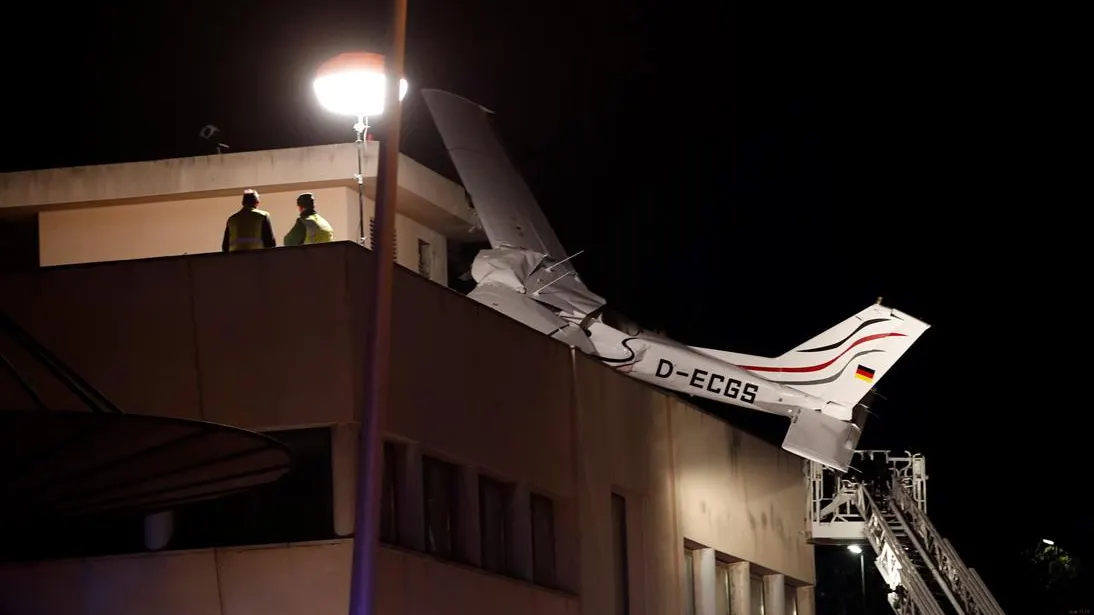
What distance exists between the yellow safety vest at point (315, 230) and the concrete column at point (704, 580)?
11640 millimetres

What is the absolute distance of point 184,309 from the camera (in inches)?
790

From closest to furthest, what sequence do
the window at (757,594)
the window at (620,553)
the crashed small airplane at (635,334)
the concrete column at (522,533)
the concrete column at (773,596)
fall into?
the concrete column at (522,533)
the window at (620,553)
the crashed small airplane at (635,334)
the window at (757,594)
the concrete column at (773,596)

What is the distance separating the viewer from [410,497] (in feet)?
68.3

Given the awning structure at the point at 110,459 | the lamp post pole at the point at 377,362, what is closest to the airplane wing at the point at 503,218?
the awning structure at the point at 110,459

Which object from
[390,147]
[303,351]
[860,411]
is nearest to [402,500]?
[303,351]

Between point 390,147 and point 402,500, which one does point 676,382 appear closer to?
point 402,500

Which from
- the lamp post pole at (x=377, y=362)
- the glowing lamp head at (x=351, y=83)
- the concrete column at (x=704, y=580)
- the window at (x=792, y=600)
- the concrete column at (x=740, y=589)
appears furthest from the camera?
the window at (x=792, y=600)

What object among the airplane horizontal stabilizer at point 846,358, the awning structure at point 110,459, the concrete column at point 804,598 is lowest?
the concrete column at point 804,598

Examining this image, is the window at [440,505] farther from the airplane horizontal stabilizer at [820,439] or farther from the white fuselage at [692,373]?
the airplane horizontal stabilizer at [820,439]

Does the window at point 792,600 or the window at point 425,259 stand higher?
the window at point 425,259

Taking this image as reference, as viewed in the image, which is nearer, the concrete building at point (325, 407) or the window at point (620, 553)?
the concrete building at point (325, 407)

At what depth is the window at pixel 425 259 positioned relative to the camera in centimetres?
2914

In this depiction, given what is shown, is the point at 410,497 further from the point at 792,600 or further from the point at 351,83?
the point at 792,600

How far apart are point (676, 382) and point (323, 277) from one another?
11224mm
